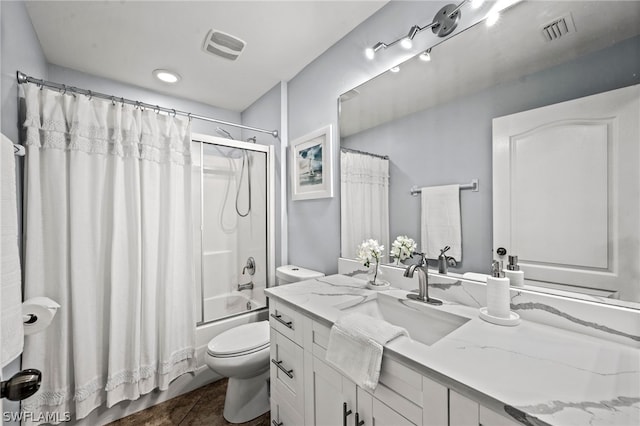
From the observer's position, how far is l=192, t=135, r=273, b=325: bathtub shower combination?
2322 millimetres

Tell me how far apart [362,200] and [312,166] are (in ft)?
1.86

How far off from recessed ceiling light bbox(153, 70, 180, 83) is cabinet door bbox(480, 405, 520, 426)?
274 centimetres

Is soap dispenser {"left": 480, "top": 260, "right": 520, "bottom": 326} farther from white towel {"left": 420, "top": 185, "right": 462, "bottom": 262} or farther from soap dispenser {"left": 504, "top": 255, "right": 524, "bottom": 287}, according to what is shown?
white towel {"left": 420, "top": 185, "right": 462, "bottom": 262}

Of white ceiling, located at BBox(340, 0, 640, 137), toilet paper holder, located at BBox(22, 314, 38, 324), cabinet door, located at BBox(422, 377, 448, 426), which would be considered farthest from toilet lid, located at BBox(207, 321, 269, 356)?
white ceiling, located at BBox(340, 0, 640, 137)

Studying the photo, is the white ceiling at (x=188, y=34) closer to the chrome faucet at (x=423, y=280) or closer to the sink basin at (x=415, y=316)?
the chrome faucet at (x=423, y=280)

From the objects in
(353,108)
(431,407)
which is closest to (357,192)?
(353,108)

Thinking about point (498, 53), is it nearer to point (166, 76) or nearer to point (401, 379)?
point (401, 379)

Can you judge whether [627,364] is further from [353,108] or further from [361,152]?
[353,108]

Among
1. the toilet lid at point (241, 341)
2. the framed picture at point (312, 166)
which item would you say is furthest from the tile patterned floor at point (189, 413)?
the framed picture at point (312, 166)

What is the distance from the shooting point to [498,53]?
106cm

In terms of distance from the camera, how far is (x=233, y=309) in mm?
2338

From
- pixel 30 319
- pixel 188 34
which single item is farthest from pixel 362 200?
pixel 30 319

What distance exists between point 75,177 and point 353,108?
5.63 ft

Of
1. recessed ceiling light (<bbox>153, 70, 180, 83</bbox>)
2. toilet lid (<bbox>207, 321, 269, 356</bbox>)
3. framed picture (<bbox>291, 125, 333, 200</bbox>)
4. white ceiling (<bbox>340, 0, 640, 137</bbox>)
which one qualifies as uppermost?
recessed ceiling light (<bbox>153, 70, 180, 83</bbox>)
